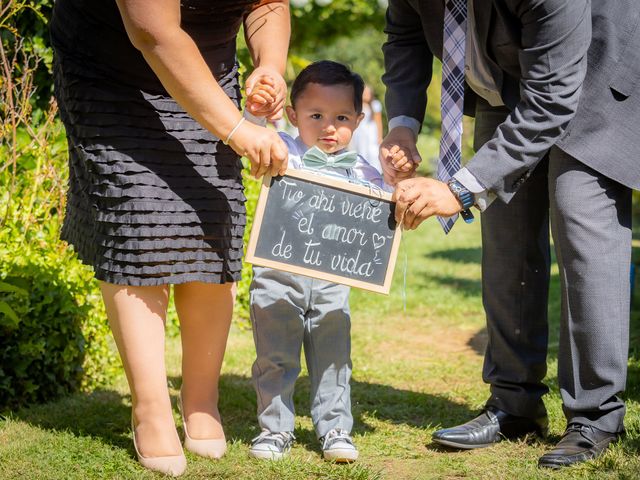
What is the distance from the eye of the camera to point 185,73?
8.83 feet

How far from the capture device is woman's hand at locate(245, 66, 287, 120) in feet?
9.64

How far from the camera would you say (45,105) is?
527 centimetres

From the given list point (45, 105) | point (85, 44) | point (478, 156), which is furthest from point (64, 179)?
point (478, 156)

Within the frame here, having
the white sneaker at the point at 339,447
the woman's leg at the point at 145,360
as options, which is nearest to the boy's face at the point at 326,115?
the woman's leg at the point at 145,360

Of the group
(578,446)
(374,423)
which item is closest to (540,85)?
(578,446)

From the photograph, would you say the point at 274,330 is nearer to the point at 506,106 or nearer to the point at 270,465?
the point at 270,465

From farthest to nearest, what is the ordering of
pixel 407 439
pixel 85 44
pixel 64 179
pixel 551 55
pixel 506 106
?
pixel 64 179 → pixel 407 439 → pixel 506 106 → pixel 85 44 → pixel 551 55

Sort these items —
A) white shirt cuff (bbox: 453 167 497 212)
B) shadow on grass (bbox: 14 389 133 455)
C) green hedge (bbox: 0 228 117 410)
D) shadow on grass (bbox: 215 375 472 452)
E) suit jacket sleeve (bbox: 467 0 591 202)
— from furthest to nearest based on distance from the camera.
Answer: green hedge (bbox: 0 228 117 410) → shadow on grass (bbox: 215 375 472 452) → shadow on grass (bbox: 14 389 133 455) → white shirt cuff (bbox: 453 167 497 212) → suit jacket sleeve (bbox: 467 0 591 202)

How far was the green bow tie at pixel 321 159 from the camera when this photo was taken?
327cm

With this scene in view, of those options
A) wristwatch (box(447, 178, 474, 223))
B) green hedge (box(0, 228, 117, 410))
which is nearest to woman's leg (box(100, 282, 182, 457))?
green hedge (box(0, 228, 117, 410))

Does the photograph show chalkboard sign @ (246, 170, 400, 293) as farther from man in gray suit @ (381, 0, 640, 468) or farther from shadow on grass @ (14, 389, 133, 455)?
shadow on grass @ (14, 389, 133, 455)

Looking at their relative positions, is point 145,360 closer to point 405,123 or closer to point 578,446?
point 405,123

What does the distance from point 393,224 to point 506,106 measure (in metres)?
0.62

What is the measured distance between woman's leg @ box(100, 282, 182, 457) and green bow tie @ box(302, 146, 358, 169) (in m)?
0.72
